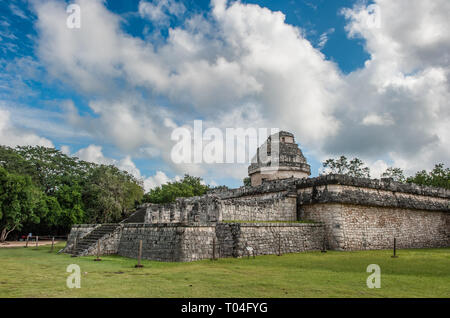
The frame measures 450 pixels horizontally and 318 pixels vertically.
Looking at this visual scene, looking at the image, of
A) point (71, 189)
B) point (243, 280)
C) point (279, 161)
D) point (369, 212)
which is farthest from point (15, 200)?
point (369, 212)

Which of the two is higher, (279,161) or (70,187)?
(279,161)

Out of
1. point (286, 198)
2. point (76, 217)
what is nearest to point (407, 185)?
point (286, 198)

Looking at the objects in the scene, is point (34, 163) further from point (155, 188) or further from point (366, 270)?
point (366, 270)

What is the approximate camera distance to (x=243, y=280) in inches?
332

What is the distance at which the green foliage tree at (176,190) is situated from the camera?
1620 inches

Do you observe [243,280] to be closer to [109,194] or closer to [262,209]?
[262,209]

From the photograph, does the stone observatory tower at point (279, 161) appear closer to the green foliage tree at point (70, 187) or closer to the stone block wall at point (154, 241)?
the stone block wall at point (154, 241)

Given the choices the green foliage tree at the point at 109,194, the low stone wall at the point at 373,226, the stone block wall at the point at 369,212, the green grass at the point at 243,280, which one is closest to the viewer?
the green grass at the point at 243,280

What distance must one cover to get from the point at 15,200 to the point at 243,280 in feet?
82.4

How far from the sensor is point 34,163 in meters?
36.4

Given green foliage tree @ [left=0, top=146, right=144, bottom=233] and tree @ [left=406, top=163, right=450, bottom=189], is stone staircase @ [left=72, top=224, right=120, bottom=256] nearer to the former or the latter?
green foliage tree @ [left=0, top=146, right=144, bottom=233]

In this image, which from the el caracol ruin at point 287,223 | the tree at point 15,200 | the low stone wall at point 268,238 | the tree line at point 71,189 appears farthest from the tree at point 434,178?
the tree at point 15,200

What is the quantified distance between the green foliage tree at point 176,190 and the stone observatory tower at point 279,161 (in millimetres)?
16113

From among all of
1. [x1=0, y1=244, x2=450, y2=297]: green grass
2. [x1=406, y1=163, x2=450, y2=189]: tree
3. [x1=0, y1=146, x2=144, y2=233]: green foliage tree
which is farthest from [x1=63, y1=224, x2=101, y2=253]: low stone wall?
[x1=406, y1=163, x2=450, y2=189]: tree
